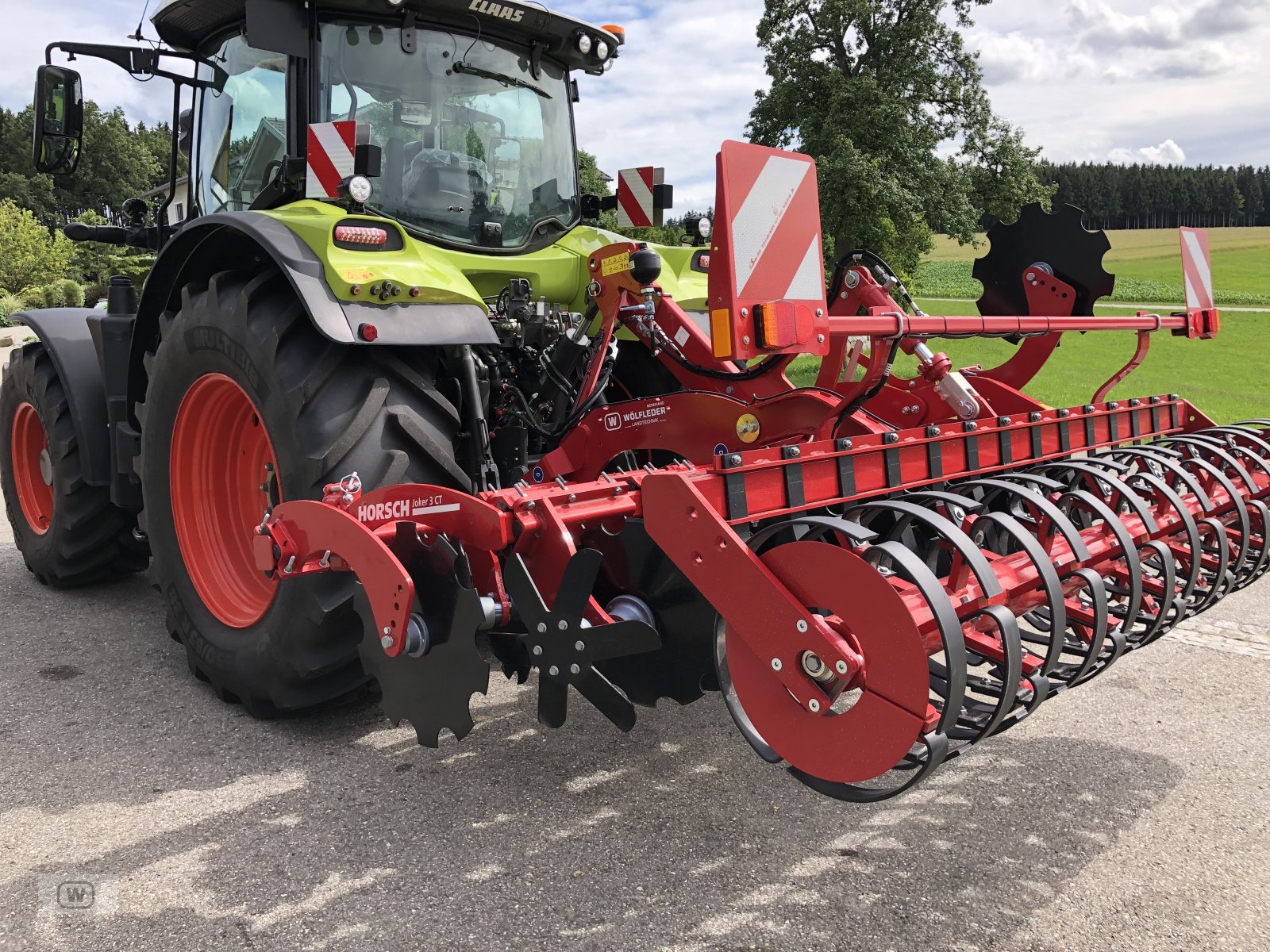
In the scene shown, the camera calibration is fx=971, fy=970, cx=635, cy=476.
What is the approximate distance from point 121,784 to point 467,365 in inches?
60.9

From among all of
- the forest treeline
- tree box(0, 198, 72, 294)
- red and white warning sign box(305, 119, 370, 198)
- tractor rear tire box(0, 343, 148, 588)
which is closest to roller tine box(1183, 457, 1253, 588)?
red and white warning sign box(305, 119, 370, 198)

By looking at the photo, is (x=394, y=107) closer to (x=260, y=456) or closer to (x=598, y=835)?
(x=260, y=456)

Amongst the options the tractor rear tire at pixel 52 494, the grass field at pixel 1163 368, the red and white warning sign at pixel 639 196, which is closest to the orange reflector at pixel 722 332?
the red and white warning sign at pixel 639 196

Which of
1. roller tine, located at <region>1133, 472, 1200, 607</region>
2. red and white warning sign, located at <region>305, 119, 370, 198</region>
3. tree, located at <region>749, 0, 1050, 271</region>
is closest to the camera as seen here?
roller tine, located at <region>1133, 472, 1200, 607</region>

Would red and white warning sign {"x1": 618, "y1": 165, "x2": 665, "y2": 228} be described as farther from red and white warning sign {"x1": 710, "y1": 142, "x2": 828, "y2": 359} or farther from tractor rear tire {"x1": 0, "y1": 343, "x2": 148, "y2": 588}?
tractor rear tire {"x1": 0, "y1": 343, "x2": 148, "y2": 588}

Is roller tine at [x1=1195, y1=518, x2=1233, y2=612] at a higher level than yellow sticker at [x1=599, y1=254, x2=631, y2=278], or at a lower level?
lower

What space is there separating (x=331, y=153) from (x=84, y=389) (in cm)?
195

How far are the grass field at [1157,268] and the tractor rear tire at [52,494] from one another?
16.3 m

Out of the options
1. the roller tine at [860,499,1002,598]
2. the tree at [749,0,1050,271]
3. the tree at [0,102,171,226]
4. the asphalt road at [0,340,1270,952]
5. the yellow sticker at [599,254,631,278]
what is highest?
the tree at [0,102,171,226]

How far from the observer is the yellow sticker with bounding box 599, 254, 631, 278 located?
3.28 metres

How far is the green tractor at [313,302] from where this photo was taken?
2852mm

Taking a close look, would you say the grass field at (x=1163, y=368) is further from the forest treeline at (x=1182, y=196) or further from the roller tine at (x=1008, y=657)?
the forest treeline at (x=1182, y=196)

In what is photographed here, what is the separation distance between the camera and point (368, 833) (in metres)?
2.45

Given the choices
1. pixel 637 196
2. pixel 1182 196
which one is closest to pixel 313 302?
pixel 637 196
